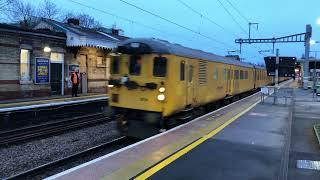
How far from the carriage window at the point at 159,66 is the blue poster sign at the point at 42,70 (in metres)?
13.1

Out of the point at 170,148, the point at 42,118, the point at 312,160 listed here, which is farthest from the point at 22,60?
the point at 312,160

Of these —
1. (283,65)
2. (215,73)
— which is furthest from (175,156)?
(283,65)

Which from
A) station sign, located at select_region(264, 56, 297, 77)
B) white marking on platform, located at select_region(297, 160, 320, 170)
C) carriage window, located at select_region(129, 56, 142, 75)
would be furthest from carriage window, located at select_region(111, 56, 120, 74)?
station sign, located at select_region(264, 56, 297, 77)

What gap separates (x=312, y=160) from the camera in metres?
9.16

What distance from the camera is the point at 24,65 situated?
903 inches

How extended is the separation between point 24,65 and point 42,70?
5.03 feet

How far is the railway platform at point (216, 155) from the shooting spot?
7.53m

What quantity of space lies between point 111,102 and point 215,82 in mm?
6089

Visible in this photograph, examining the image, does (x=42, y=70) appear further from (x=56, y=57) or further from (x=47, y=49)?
(x=56, y=57)

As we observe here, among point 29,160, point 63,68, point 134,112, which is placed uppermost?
point 63,68

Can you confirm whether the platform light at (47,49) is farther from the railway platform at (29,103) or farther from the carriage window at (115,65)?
the carriage window at (115,65)

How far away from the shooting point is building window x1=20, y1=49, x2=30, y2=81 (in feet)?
74.7

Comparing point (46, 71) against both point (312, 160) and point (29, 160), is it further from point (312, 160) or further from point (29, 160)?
point (312, 160)

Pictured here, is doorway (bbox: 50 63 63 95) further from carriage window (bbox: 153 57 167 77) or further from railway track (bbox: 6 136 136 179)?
carriage window (bbox: 153 57 167 77)
